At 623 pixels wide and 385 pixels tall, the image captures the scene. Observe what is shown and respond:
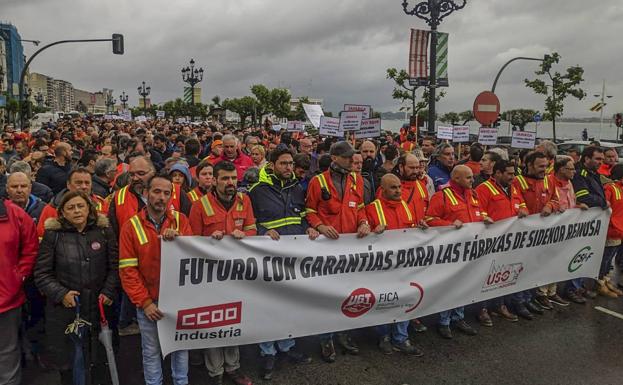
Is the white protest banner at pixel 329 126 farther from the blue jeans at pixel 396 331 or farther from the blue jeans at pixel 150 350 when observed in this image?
the blue jeans at pixel 150 350

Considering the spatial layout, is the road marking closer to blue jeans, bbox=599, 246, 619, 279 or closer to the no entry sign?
blue jeans, bbox=599, 246, 619, 279

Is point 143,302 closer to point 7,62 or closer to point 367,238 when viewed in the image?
Answer: point 367,238

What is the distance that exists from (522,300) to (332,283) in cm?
279

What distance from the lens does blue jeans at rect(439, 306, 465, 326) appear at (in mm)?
5156

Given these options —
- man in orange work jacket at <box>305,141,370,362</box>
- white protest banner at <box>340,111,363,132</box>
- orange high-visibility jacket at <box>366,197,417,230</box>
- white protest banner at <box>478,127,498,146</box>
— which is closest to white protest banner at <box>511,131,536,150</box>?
white protest banner at <box>478,127,498,146</box>

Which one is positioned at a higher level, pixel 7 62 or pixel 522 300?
pixel 7 62

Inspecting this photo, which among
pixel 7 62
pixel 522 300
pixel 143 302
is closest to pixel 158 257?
pixel 143 302

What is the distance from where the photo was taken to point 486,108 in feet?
38.0

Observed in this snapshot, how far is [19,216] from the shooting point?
3.66 m

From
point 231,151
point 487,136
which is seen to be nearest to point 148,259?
point 231,151

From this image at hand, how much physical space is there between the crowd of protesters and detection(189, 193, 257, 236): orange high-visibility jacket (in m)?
0.01

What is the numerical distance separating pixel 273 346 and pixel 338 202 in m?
1.51

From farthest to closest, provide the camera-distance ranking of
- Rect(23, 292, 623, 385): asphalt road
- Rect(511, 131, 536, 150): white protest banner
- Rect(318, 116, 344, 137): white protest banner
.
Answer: Rect(318, 116, 344, 137): white protest banner
Rect(511, 131, 536, 150): white protest banner
Rect(23, 292, 623, 385): asphalt road

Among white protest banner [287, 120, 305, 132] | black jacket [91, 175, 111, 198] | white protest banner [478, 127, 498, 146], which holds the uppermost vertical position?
white protest banner [287, 120, 305, 132]
